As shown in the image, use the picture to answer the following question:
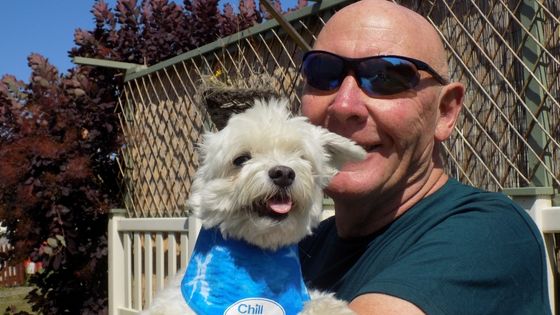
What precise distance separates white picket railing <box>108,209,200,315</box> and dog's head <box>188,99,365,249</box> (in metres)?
3.04

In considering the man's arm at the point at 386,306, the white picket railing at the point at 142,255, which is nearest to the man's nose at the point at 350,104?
the man's arm at the point at 386,306

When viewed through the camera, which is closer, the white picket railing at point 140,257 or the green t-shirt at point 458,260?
the green t-shirt at point 458,260

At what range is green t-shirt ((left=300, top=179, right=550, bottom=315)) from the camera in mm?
1573

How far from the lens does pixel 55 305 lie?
6.40 metres

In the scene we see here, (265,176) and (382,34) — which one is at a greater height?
(382,34)

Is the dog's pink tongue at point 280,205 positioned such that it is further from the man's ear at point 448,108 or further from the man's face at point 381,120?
the man's ear at point 448,108

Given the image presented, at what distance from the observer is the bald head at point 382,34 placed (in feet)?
7.43

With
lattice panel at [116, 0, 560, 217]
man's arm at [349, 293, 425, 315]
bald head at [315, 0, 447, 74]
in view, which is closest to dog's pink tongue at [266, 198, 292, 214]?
man's arm at [349, 293, 425, 315]

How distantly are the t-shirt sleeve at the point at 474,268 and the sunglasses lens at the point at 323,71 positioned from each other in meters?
0.70

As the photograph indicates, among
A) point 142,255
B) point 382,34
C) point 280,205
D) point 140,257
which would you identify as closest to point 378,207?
point 280,205

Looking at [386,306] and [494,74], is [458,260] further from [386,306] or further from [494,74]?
[494,74]

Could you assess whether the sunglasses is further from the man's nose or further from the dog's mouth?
the dog's mouth

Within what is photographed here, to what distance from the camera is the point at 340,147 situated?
214 cm

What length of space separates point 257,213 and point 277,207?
0.20 ft
